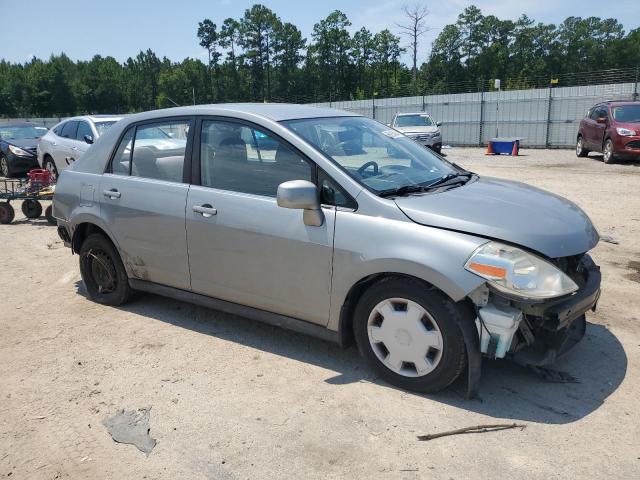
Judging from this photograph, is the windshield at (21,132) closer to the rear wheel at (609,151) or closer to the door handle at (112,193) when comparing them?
the door handle at (112,193)

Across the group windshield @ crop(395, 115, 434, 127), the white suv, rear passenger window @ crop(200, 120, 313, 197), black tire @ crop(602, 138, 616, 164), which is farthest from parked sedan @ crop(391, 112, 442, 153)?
rear passenger window @ crop(200, 120, 313, 197)

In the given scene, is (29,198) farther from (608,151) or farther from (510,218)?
(608,151)

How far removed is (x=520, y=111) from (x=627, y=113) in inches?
438

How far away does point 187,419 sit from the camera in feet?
10.6

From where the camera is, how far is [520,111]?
26.6m

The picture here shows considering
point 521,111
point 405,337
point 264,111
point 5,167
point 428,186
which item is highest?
point 264,111

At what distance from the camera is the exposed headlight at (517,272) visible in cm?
301

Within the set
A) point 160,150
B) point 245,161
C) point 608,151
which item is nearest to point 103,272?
point 160,150

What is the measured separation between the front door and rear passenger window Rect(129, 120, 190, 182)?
0.22 meters

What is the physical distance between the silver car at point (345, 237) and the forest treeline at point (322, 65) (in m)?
66.0

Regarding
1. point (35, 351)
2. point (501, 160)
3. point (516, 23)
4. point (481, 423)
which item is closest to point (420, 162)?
point (481, 423)

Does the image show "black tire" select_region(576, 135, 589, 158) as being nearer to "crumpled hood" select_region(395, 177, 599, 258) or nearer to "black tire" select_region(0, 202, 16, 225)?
"crumpled hood" select_region(395, 177, 599, 258)

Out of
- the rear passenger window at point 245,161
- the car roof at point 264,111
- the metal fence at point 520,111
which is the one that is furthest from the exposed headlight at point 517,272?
the metal fence at point 520,111

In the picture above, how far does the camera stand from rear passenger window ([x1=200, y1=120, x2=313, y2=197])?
381 cm
